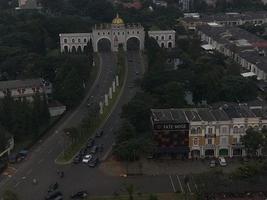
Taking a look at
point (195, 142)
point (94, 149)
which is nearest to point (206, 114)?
point (195, 142)

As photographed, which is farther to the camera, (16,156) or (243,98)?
(243,98)

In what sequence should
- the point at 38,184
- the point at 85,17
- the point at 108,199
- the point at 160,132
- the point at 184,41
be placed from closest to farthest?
the point at 108,199 < the point at 38,184 < the point at 160,132 < the point at 184,41 < the point at 85,17

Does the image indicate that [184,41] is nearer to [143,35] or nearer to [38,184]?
[143,35]

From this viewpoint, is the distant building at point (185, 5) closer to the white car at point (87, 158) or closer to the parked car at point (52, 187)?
the white car at point (87, 158)

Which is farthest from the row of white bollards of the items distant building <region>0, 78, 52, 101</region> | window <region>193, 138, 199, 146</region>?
window <region>193, 138, 199, 146</region>

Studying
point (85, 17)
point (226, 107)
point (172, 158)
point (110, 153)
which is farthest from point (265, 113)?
point (85, 17)

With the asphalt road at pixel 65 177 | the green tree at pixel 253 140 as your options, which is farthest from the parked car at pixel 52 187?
Answer: the green tree at pixel 253 140
